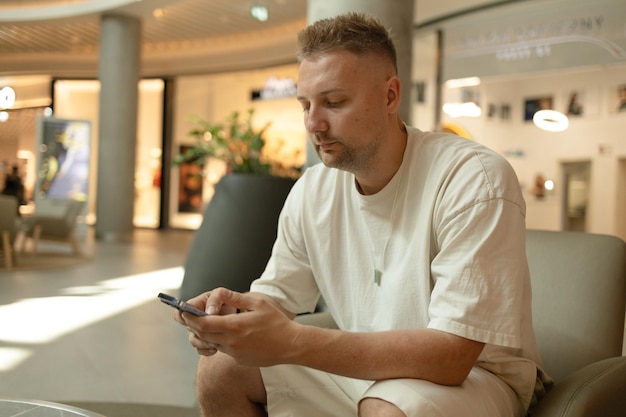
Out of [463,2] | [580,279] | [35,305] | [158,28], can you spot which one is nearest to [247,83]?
[158,28]

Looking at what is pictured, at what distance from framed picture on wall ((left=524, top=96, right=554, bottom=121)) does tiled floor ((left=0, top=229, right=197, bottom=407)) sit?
5929 millimetres

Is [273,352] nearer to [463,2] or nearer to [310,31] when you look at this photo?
[310,31]

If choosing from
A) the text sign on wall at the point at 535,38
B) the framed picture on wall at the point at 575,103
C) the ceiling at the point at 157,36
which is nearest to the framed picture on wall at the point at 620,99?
the framed picture on wall at the point at 575,103

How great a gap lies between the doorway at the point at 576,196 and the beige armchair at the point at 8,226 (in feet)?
24.9

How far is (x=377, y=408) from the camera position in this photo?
1288 millimetres

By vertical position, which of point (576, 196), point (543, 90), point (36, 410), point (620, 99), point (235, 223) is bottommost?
point (36, 410)

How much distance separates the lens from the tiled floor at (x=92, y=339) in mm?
3246

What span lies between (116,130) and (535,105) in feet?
25.3

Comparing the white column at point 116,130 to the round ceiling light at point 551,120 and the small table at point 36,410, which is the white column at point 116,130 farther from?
the small table at point 36,410

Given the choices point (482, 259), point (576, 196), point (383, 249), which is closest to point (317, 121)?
point (383, 249)

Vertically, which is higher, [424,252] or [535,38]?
[535,38]

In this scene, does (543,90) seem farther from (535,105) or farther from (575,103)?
(575,103)

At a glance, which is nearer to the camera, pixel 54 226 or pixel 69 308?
pixel 69 308

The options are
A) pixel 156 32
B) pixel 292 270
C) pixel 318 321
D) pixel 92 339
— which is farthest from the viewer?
pixel 156 32
